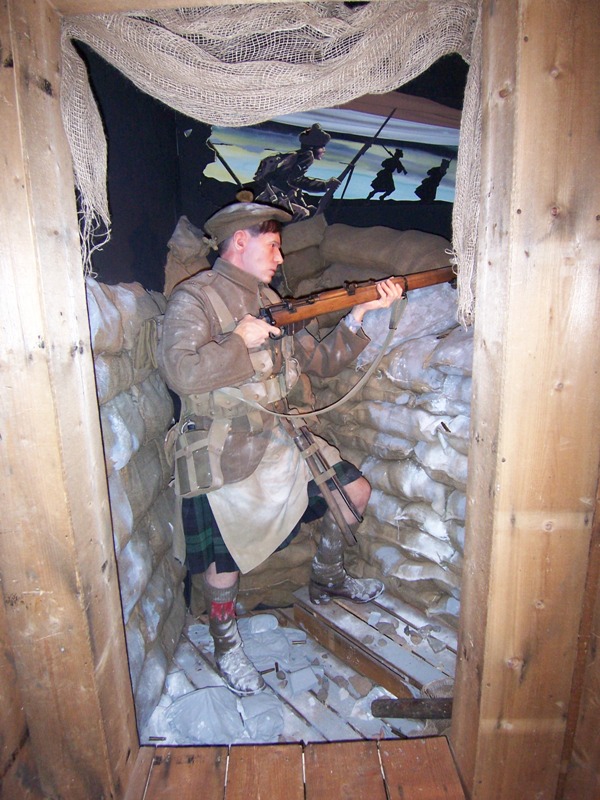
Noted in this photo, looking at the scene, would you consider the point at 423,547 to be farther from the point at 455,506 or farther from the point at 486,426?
the point at 486,426

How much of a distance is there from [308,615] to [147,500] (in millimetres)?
1177

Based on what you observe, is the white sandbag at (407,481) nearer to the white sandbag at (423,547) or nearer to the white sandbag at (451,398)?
the white sandbag at (423,547)

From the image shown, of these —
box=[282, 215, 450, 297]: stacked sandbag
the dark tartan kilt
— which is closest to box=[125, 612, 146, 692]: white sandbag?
the dark tartan kilt

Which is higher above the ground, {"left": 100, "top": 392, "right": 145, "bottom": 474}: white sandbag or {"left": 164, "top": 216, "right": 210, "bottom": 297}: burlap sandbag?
{"left": 164, "top": 216, "right": 210, "bottom": 297}: burlap sandbag

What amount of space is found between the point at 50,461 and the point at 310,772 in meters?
1.17

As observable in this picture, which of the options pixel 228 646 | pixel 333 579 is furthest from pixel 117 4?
pixel 333 579

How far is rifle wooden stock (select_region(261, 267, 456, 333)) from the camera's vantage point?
232 cm

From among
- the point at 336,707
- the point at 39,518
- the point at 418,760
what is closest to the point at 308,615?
the point at 336,707

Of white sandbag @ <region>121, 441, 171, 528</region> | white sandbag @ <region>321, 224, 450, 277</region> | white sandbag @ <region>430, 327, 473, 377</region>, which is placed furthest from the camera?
white sandbag @ <region>321, 224, 450, 277</region>

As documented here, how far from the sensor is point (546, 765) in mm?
1336

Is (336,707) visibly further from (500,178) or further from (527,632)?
(500,178)

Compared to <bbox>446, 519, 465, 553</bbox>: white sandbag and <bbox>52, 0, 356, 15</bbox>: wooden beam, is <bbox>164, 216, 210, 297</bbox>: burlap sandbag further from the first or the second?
<bbox>446, 519, 465, 553</bbox>: white sandbag

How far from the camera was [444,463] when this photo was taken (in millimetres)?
2363

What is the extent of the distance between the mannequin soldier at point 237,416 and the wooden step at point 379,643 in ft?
1.54
